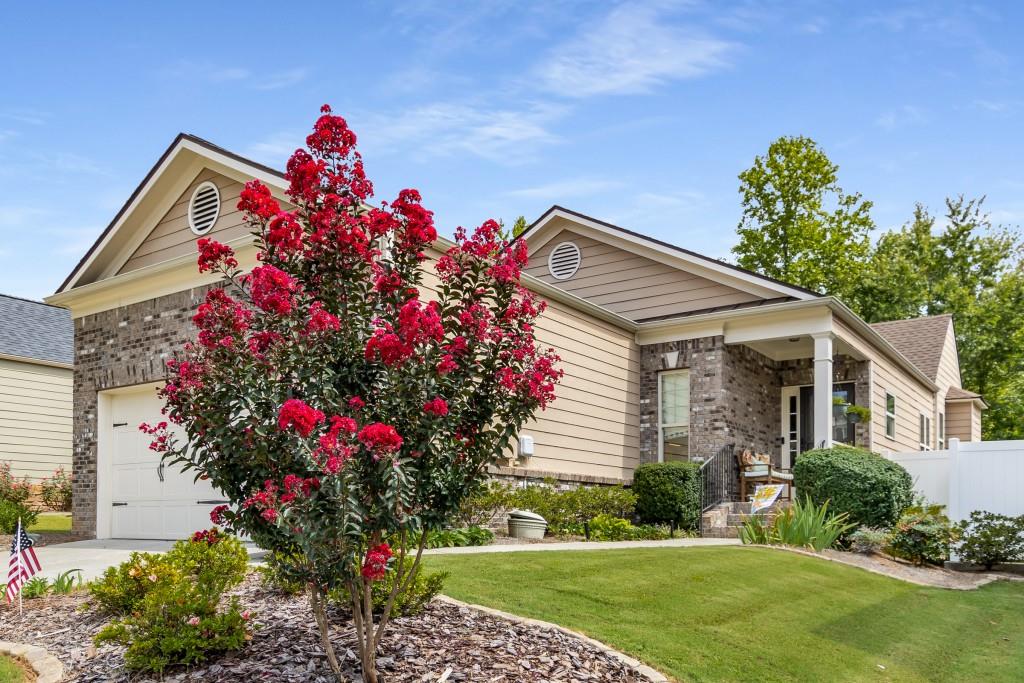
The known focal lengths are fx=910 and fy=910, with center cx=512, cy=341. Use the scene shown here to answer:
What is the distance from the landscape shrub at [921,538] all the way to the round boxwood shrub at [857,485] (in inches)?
13.3

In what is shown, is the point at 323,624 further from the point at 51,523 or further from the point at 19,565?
the point at 51,523

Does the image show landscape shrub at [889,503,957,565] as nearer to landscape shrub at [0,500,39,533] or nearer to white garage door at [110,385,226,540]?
white garage door at [110,385,226,540]

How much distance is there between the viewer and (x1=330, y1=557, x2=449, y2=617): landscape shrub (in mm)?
5883

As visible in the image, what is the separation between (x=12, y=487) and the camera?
18266mm

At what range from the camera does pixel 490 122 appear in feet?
41.3

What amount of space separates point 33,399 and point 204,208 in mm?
10535

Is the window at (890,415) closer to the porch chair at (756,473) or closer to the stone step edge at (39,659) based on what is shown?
the porch chair at (756,473)

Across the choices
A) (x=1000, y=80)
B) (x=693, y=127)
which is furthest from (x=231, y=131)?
(x=1000, y=80)

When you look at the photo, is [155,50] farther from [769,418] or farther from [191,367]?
[769,418]

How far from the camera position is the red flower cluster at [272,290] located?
4641 millimetres

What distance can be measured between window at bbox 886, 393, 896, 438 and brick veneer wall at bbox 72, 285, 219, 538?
13.9 meters

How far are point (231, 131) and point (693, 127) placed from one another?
6.94 meters

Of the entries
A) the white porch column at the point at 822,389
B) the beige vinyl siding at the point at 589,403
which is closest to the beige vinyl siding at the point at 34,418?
the beige vinyl siding at the point at 589,403

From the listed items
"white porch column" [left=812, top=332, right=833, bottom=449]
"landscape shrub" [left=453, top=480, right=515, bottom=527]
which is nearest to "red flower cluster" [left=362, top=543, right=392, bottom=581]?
"landscape shrub" [left=453, top=480, right=515, bottom=527]
